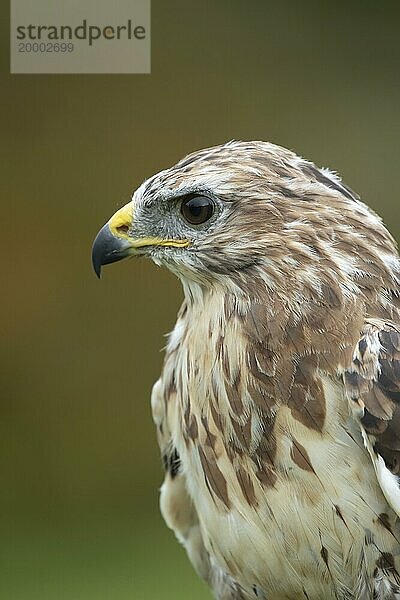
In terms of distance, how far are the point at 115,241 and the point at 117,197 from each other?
3.94 metres

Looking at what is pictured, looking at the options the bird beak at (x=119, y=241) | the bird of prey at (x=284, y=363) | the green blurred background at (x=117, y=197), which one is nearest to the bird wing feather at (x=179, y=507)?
the bird of prey at (x=284, y=363)

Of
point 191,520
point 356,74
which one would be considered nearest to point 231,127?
point 356,74

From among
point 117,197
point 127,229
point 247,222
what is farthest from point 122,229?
point 117,197

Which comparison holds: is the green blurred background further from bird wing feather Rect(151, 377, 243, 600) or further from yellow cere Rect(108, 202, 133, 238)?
yellow cere Rect(108, 202, 133, 238)

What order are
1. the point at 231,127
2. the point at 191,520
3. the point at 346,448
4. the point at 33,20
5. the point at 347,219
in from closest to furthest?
the point at 346,448 < the point at 347,219 < the point at 191,520 < the point at 33,20 < the point at 231,127

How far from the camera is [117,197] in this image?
21.4 ft

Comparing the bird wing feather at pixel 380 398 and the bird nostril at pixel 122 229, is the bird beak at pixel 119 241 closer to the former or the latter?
the bird nostril at pixel 122 229

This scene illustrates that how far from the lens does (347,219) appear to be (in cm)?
254

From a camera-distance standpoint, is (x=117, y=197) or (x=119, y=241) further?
(x=117, y=197)

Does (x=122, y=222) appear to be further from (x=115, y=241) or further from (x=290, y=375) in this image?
(x=290, y=375)

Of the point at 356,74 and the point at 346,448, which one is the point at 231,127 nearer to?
the point at 356,74

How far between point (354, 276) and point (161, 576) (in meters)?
4.09

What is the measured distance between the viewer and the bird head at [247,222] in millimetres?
2496

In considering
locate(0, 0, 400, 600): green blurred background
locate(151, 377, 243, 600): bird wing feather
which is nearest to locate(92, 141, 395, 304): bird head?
locate(151, 377, 243, 600): bird wing feather
